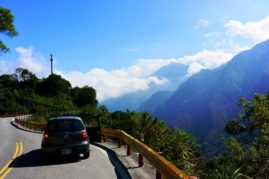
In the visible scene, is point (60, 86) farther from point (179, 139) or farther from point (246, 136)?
point (179, 139)

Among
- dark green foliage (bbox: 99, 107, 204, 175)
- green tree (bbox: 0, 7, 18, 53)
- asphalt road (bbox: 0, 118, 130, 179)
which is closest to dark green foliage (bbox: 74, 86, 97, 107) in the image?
green tree (bbox: 0, 7, 18, 53)

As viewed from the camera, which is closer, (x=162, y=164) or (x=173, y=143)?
(x=162, y=164)

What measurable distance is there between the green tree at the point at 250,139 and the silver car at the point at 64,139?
564 cm

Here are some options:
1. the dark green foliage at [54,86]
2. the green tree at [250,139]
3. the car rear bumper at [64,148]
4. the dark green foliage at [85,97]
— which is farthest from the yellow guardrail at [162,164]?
the dark green foliage at [54,86]

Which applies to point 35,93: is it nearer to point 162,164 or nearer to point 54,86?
point 54,86

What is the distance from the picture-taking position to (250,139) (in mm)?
30344

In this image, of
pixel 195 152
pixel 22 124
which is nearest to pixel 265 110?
pixel 195 152

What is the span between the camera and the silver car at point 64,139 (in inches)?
542

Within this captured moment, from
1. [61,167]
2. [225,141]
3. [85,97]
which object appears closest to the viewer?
[61,167]

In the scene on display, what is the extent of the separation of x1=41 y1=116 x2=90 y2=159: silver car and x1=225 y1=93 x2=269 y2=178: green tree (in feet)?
18.5

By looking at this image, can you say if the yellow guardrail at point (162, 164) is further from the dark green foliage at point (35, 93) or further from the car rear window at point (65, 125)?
the dark green foliage at point (35, 93)

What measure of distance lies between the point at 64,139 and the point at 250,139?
20.0 metres

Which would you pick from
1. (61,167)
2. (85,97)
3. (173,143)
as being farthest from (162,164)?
(85,97)

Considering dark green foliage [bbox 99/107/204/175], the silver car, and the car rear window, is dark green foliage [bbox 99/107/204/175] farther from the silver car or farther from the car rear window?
the car rear window
